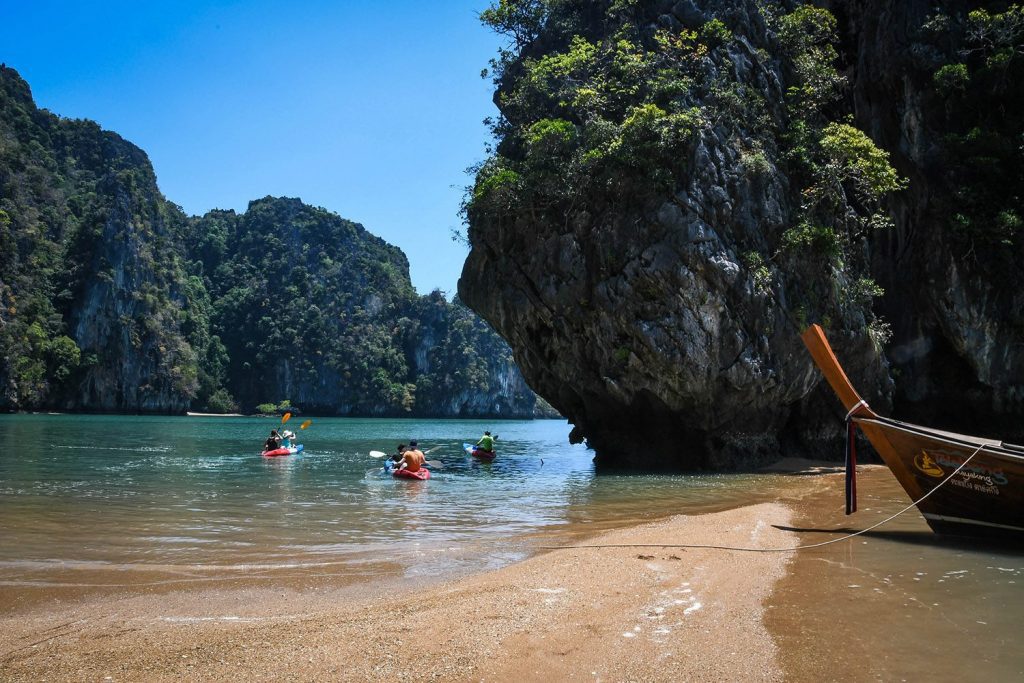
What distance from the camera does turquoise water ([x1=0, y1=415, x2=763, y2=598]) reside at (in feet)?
23.2

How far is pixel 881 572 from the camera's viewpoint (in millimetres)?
6074

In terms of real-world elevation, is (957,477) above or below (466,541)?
above

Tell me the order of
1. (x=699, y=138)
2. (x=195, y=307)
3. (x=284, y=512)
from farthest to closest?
(x=195, y=307)
(x=699, y=138)
(x=284, y=512)

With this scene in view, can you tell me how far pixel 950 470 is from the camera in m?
7.44

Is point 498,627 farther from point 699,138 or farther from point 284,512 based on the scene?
point 699,138

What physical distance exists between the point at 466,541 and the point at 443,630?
3.82 metres

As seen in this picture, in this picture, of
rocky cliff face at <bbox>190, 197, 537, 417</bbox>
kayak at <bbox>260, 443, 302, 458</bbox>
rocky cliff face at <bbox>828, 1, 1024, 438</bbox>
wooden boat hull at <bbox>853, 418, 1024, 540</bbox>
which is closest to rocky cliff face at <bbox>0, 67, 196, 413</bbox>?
rocky cliff face at <bbox>190, 197, 537, 417</bbox>

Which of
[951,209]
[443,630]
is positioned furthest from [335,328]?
[443,630]

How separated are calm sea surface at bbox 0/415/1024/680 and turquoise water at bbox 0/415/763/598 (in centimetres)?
Answer: 5

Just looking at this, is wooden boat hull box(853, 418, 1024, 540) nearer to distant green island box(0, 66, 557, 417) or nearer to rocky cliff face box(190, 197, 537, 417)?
distant green island box(0, 66, 557, 417)

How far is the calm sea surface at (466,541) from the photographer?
447 cm

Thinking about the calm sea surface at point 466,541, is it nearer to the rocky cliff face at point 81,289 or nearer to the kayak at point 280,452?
the kayak at point 280,452

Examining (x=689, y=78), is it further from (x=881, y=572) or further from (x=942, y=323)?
(x=881, y=572)

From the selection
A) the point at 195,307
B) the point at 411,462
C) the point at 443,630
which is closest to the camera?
the point at 443,630
